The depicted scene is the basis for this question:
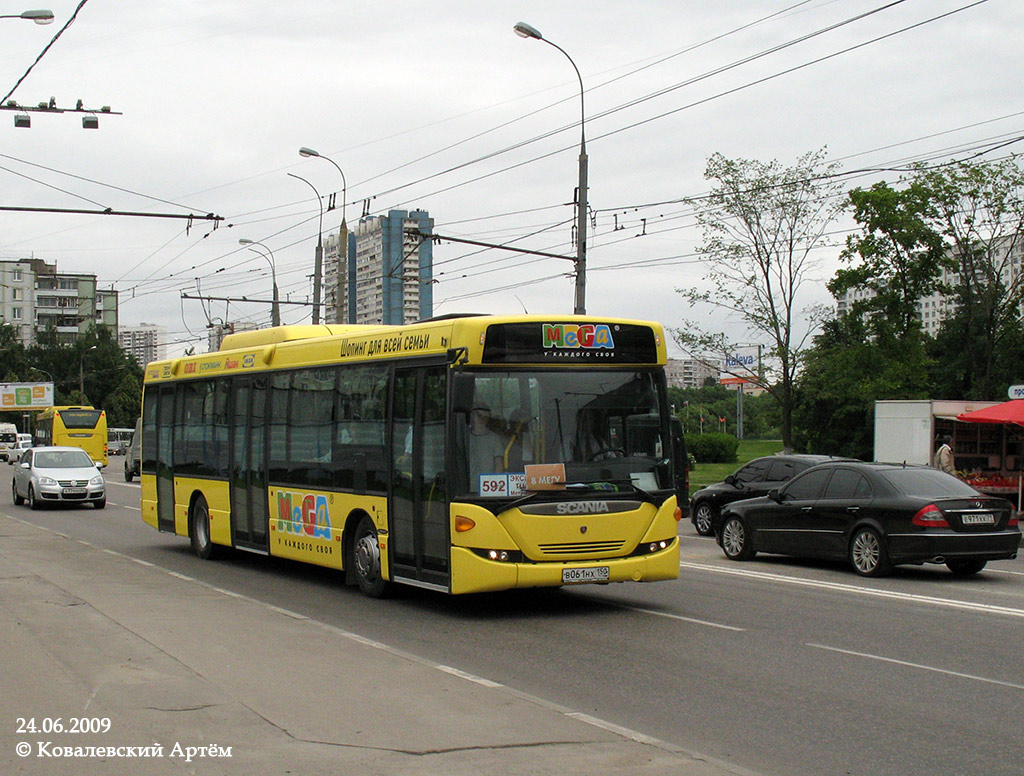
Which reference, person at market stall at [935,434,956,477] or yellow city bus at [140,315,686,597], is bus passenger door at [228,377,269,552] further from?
person at market stall at [935,434,956,477]

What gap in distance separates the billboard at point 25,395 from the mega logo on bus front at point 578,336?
104 m

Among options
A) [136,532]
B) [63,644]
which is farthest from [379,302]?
[63,644]

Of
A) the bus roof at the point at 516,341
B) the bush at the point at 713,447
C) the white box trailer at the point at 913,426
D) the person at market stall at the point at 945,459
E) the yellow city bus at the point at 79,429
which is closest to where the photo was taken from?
the bus roof at the point at 516,341

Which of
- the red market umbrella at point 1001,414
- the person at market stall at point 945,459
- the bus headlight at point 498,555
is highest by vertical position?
the red market umbrella at point 1001,414

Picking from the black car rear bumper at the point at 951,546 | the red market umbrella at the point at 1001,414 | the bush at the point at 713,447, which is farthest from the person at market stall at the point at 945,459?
the bush at the point at 713,447

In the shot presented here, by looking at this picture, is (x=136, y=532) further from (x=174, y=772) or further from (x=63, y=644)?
(x=174, y=772)

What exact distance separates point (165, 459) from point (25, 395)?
9616 centimetres

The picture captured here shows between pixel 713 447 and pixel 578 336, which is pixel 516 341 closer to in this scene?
pixel 578 336

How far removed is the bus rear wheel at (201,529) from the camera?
17234 millimetres

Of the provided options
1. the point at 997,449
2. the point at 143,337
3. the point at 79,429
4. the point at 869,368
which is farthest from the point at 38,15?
the point at 143,337

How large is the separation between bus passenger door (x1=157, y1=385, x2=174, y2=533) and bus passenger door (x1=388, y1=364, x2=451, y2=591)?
25.1 ft

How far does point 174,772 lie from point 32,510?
27536 millimetres

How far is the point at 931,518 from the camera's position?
46.7 feet

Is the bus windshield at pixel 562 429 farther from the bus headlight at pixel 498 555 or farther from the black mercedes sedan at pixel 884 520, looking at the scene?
the black mercedes sedan at pixel 884 520
